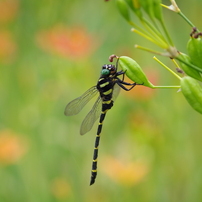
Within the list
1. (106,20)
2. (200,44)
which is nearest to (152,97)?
(106,20)

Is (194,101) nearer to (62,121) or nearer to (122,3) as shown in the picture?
(122,3)

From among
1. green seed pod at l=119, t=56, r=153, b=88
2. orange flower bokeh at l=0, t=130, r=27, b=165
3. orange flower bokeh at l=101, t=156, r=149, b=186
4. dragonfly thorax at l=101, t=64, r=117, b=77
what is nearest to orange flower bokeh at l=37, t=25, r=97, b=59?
orange flower bokeh at l=0, t=130, r=27, b=165

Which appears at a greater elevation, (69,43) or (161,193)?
(69,43)

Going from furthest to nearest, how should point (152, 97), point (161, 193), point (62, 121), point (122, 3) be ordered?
point (62, 121) → point (152, 97) → point (161, 193) → point (122, 3)

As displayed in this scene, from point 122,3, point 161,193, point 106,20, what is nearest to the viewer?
point 122,3

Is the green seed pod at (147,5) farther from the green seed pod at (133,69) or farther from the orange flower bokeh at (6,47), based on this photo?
the orange flower bokeh at (6,47)

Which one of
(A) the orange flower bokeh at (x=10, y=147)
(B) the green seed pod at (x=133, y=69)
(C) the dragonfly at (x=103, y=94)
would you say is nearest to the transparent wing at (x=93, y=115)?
(C) the dragonfly at (x=103, y=94)

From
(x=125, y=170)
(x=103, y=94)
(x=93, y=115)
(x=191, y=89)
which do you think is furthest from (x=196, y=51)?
(x=125, y=170)
